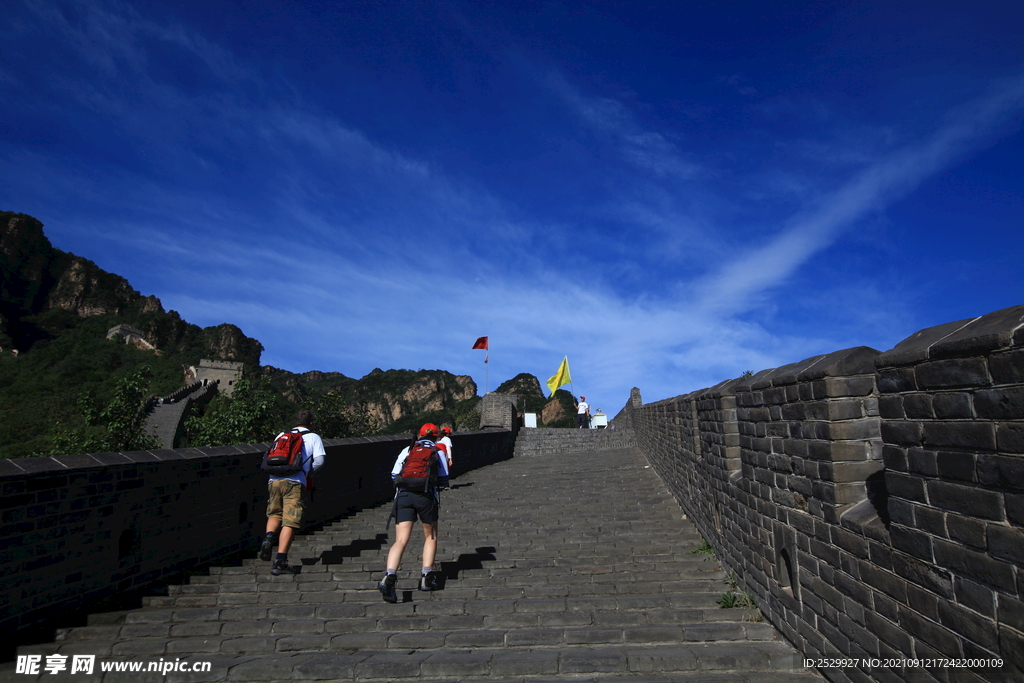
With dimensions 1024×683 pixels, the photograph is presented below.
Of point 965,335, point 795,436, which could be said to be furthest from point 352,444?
point 965,335

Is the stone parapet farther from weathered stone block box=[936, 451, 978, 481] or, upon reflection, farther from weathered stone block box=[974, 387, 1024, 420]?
weathered stone block box=[974, 387, 1024, 420]

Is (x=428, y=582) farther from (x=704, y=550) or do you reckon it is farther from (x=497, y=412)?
(x=497, y=412)

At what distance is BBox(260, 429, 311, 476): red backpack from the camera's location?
5.81 metres

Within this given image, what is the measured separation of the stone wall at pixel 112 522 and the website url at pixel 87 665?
0.36m

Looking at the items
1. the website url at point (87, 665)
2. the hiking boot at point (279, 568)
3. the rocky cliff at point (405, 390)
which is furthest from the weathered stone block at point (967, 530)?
the rocky cliff at point (405, 390)

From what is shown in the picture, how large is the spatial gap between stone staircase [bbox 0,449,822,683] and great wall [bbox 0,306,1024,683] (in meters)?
0.02

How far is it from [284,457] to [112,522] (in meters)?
1.58

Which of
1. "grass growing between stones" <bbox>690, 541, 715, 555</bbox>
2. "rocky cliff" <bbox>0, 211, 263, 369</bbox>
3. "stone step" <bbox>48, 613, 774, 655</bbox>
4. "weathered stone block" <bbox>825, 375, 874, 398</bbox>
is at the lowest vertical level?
"stone step" <bbox>48, 613, 774, 655</bbox>

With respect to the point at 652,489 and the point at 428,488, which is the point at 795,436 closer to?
the point at 428,488

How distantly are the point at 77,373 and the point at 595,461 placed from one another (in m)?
92.4

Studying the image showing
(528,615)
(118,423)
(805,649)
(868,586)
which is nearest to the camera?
(868,586)

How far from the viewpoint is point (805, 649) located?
3783 mm

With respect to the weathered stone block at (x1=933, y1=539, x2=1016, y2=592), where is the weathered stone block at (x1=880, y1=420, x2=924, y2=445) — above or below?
above

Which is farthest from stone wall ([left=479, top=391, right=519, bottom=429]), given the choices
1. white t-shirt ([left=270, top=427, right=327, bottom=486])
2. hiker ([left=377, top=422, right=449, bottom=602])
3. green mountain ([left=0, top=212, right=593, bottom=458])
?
hiker ([left=377, top=422, right=449, bottom=602])
